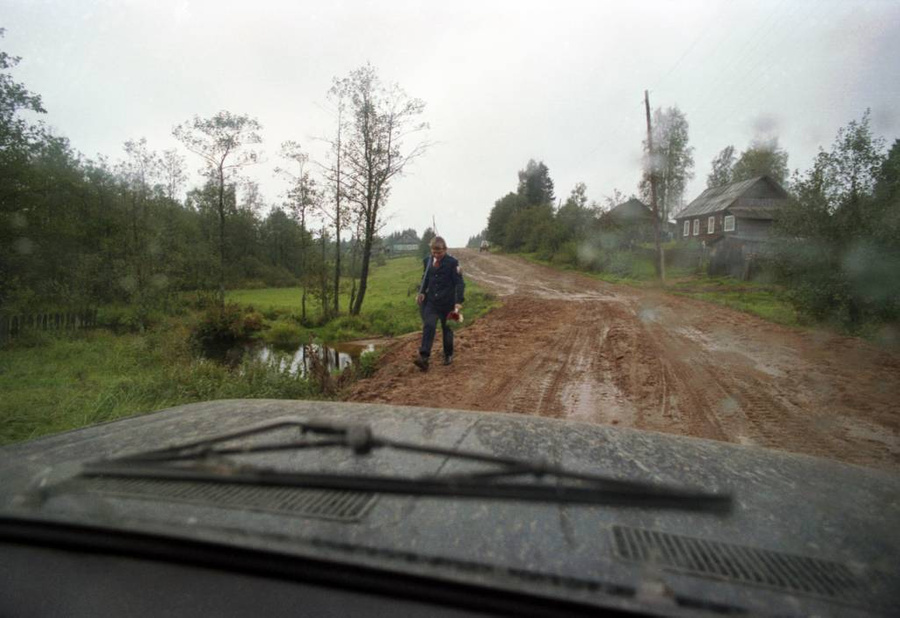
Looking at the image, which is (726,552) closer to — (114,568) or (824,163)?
(114,568)

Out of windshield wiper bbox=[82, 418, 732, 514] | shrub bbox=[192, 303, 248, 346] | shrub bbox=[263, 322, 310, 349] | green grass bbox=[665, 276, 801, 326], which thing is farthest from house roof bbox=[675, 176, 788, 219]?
windshield wiper bbox=[82, 418, 732, 514]

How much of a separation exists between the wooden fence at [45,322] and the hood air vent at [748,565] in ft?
72.6

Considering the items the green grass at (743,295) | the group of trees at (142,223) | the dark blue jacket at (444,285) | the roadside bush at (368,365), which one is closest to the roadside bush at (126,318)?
the group of trees at (142,223)

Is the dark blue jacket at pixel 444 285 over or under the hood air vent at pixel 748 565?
over

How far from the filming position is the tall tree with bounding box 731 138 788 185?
50531mm

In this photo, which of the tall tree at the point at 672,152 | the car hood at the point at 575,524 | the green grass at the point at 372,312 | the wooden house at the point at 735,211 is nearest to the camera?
the car hood at the point at 575,524

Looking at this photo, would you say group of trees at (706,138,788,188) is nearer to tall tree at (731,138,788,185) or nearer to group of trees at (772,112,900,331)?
tall tree at (731,138,788,185)

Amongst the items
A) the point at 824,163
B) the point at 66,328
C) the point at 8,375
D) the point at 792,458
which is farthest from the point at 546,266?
the point at 792,458

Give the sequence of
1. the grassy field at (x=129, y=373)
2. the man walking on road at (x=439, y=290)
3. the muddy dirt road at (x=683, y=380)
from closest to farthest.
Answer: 1. the muddy dirt road at (x=683, y=380)
2. the grassy field at (x=129, y=373)
3. the man walking on road at (x=439, y=290)

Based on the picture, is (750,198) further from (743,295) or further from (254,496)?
(254,496)

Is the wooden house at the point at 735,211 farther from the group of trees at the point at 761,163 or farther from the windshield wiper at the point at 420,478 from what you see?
the windshield wiper at the point at 420,478

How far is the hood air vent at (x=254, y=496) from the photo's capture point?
4.32ft

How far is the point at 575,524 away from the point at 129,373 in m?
14.6

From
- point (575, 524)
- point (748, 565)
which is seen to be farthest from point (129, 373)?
point (748, 565)
